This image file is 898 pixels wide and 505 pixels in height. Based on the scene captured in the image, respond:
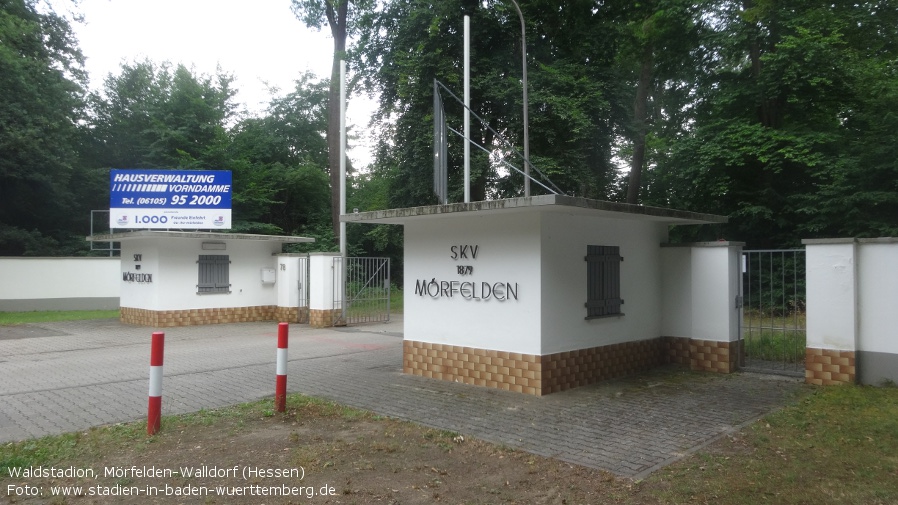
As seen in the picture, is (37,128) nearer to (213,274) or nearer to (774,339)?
(213,274)

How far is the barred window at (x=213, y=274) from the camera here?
62.0 ft

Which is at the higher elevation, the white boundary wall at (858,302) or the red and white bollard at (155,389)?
the white boundary wall at (858,302)

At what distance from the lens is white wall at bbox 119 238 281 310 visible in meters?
18.2

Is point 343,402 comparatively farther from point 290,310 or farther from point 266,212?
point 266,212

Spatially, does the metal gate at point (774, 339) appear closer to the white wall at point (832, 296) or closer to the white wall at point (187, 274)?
the white wall at point (832, 296)

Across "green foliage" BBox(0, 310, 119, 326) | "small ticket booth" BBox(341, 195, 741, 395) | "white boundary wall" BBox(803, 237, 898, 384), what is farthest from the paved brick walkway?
"green foliage" BBox(0, 310, 119, 326)

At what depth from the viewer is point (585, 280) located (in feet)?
30.3

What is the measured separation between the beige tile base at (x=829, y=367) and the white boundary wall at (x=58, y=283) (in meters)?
24.8

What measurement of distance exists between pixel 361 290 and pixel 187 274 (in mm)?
4967

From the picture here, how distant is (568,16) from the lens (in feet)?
81.7

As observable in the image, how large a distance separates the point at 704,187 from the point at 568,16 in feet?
27.2

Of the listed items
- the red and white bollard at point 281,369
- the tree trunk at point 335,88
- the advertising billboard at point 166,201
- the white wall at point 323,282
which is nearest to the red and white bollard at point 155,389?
the red and white bollard at point 281,369

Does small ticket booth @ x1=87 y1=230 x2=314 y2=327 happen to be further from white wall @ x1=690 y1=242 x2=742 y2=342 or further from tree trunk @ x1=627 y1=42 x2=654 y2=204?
tree trunk @ x1=627 y1=42 x2=654 y2=204

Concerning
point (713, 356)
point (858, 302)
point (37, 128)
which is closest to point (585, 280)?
point (713, 356)
